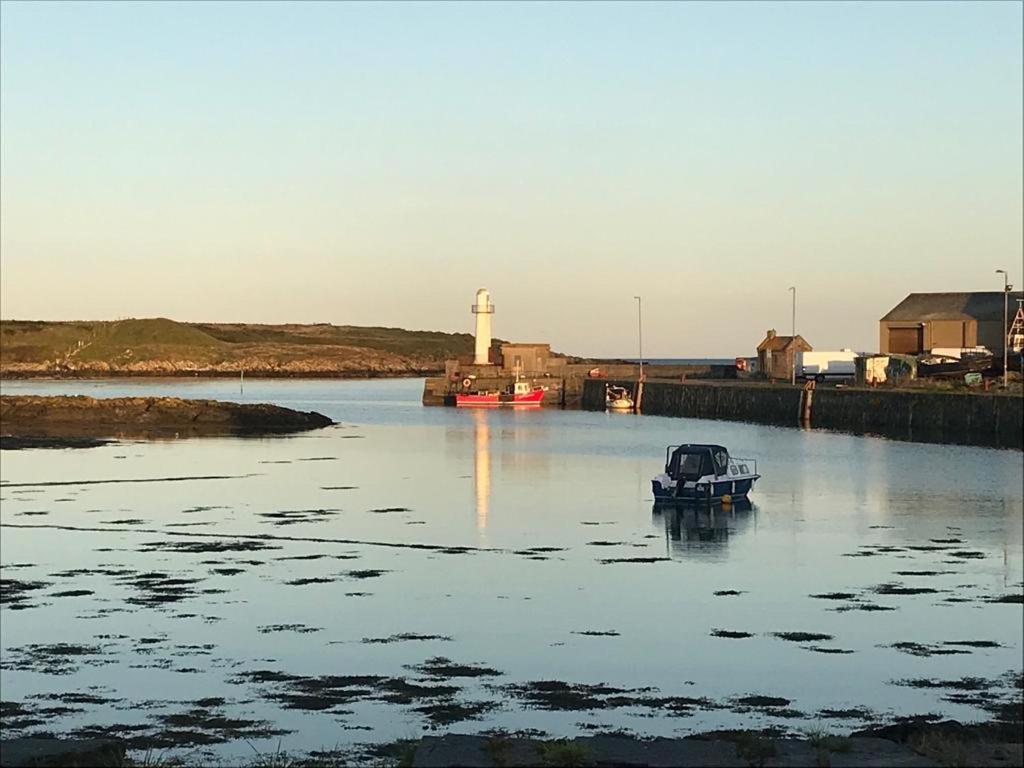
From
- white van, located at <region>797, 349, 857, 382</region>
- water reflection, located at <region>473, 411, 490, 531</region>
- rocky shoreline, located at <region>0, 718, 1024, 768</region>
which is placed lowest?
water reflection, located at <region>473, 411, 490, 531</region>

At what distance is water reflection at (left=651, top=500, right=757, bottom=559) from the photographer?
1353 inches

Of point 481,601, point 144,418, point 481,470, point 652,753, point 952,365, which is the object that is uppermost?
point 952,365

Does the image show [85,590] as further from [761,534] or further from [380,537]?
[761,534]

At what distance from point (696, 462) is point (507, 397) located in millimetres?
81235

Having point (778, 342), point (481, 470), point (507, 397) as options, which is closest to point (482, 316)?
point (507, 397)

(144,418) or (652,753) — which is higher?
(652,753)

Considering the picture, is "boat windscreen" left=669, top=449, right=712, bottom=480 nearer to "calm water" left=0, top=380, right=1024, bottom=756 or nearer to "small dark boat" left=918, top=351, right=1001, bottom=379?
"calm water" left=0, top=380, right=1024, bottom=756

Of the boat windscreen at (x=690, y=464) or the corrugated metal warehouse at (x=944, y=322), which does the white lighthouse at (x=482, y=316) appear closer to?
the corrugated metal warehouse at (x=944, y=322)

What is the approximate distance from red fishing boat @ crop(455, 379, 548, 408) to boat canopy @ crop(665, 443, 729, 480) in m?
79.5

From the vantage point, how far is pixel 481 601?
84.3 ft

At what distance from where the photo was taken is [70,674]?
19141 millimetres

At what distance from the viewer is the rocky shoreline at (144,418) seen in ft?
286

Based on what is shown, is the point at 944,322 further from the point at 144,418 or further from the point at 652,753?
the point at 652,753

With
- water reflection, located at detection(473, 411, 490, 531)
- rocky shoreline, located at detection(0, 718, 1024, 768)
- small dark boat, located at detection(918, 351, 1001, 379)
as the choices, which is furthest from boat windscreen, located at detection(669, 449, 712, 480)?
small dark boat, located at detection(918, 351, 1001, 379)
